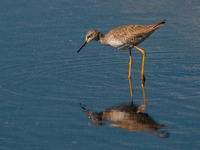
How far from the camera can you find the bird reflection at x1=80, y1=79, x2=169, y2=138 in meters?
7.59

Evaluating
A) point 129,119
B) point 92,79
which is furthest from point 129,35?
point 129,119

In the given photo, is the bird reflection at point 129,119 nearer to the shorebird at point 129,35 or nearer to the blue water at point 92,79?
the blue water at point 92,79

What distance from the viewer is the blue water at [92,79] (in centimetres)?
749

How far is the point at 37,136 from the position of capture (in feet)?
24.8

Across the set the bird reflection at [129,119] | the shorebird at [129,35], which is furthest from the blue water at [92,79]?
the shorebird at [129,35]

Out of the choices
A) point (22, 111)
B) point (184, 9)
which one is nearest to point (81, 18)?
point (184, 9)

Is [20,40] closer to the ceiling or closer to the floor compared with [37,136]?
closer to the ceiling

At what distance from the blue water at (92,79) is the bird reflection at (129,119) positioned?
21 millimetres

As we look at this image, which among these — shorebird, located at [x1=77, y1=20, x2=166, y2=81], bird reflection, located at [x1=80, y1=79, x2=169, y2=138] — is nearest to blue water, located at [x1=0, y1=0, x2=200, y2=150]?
bird reflection, located at [x1=80, y1=79, x2=169, y2=138]

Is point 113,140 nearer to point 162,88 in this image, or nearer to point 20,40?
point 162,88

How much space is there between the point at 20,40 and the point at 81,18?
2983 millimetres

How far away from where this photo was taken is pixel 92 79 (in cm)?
1045

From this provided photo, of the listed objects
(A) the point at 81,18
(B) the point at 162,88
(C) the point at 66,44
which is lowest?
(B) the point at 162,88

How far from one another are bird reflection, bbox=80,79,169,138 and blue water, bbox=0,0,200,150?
2 centimetres
